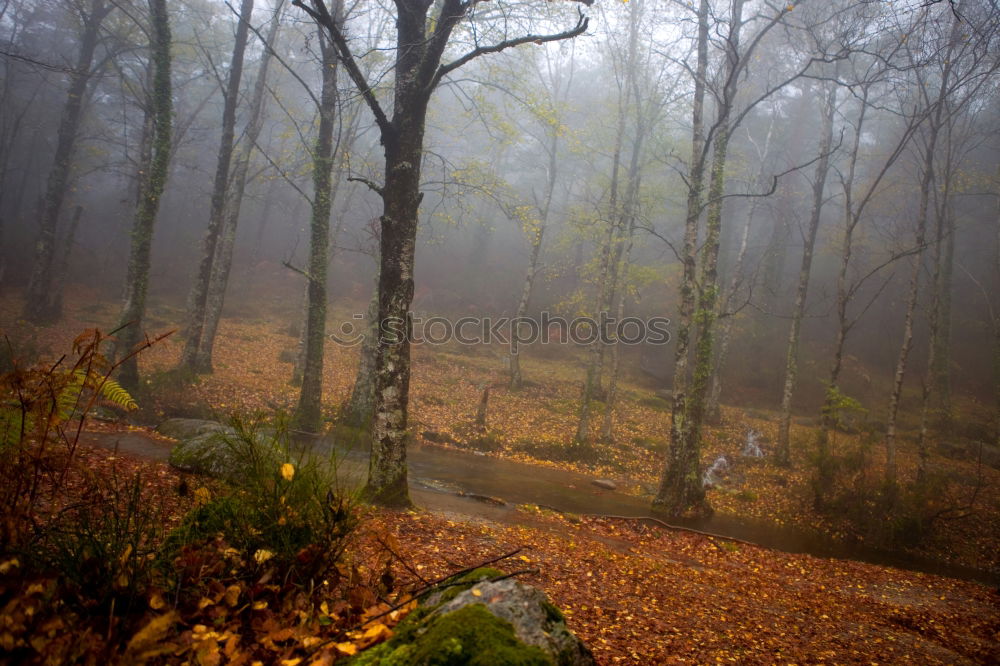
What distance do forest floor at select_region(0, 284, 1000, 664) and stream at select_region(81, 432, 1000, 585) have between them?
572 mm

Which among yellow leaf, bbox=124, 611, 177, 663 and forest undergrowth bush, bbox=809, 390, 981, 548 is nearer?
yellow leaf, bbox=124, 611, 177, 663

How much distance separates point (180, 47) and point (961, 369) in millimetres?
41433

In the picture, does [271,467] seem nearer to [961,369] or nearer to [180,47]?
[180,47]

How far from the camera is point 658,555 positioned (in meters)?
7.45

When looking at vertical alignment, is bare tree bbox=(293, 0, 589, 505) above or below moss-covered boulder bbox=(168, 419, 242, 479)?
above

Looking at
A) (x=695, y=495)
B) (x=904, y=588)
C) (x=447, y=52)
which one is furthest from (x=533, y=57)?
(x=904, y=588)

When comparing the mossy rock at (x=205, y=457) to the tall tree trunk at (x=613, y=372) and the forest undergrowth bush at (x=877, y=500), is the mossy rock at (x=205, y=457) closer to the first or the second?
the tall tree trunk at (x=613, y=372)

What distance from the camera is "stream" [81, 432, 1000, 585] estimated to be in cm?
814

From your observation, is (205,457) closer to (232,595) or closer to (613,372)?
(232,595)

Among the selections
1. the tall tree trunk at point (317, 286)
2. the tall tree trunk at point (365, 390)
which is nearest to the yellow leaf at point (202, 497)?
the tall tree trunk at point (317, 286)

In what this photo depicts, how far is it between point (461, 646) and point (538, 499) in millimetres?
8275

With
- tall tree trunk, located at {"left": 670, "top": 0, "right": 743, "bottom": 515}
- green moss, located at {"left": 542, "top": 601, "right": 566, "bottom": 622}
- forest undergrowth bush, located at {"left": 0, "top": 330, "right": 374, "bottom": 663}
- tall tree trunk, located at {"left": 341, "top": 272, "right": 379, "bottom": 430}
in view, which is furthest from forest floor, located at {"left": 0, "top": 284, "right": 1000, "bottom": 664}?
tall tree trunk, located at {"left": 341, "top": 272, "right": 379, "bottom": 430}

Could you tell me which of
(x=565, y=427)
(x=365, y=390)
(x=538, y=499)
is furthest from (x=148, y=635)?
(x=565, y=427)

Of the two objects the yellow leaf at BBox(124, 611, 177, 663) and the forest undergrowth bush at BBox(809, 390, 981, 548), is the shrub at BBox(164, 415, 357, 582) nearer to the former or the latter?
the yellow leaf at BBox(124, 611, 177, 663)
